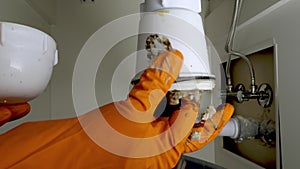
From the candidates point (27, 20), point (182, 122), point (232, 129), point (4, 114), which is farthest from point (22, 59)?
point (27, 20)

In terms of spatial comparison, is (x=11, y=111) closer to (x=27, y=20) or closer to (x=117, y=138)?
(x=117, y=138)

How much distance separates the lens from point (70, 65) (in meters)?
1.47

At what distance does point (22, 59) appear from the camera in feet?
1.64

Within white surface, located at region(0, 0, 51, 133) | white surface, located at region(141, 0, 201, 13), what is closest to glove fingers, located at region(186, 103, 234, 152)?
white surface, located at region(141, 0, 201, 13)

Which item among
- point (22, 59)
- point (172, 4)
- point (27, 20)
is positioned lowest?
point (22, 59)

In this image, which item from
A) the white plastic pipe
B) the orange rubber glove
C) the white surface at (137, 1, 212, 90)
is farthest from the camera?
the white plastic pipe

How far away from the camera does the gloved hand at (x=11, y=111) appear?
1.99 feet

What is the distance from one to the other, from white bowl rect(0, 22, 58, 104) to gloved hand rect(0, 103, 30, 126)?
0.17ft

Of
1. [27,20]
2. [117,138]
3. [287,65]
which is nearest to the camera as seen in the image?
[117,138]

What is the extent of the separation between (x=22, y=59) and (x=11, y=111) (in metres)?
0.18

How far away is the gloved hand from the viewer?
61cm

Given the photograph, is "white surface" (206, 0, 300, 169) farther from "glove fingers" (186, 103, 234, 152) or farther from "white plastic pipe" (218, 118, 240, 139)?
"glove fingers" (186, 103, 234, 152)

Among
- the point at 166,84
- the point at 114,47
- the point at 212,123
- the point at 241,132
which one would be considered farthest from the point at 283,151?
the point at 114,47

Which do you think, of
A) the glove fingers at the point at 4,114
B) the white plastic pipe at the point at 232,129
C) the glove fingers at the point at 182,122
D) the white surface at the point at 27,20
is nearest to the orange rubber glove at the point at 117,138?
the glove fingers at the point at 182,122
